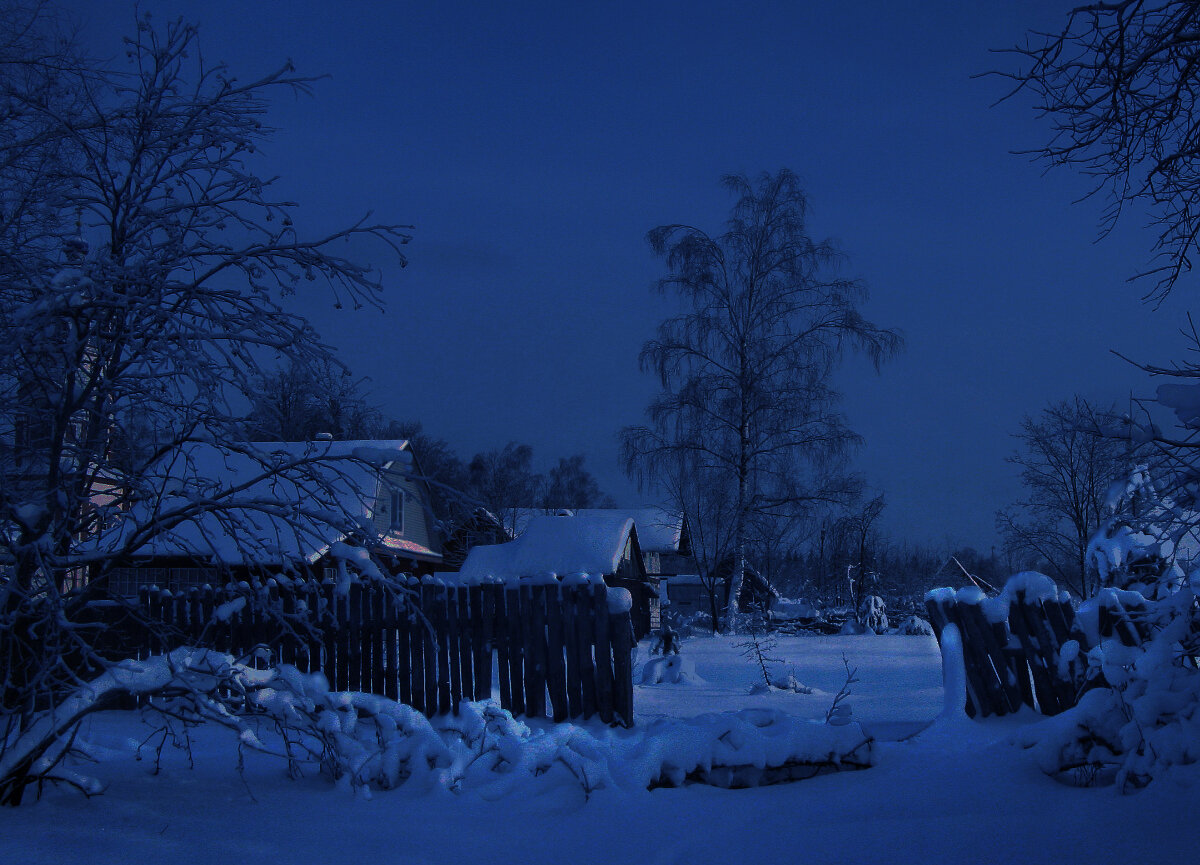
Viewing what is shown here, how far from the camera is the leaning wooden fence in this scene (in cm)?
589

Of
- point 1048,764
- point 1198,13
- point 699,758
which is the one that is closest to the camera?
point 1198,13

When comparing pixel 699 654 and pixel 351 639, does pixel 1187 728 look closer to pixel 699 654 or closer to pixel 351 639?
pixel 351 639

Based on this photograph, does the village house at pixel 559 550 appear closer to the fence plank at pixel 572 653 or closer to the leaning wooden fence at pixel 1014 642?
the fence plank at pixel 572 653

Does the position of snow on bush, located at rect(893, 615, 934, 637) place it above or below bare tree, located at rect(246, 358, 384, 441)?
below

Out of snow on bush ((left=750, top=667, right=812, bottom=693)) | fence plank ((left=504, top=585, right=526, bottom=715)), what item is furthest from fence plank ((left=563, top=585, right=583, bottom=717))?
snow on bush ((left=750, top=667, right=812, bottom=693))

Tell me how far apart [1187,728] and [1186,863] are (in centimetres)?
81

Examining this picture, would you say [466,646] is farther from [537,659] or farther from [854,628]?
[854,628]

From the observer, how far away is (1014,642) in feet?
19.8

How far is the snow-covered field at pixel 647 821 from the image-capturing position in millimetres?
3662

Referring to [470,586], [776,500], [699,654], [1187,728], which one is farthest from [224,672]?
[776,500]

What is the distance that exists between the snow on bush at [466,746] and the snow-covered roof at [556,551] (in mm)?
15836

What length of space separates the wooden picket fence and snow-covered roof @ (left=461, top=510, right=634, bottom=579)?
41.4 ft

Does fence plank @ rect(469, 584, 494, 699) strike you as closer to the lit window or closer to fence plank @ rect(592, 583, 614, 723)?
the lit window

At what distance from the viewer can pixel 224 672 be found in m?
4.55
